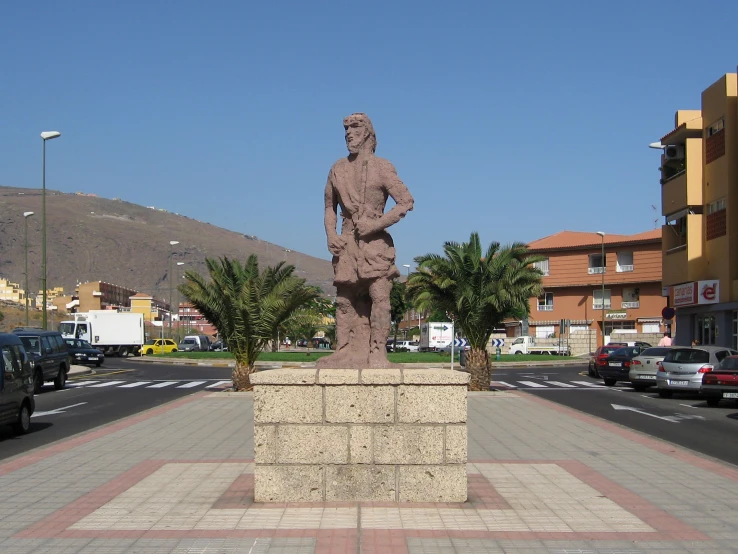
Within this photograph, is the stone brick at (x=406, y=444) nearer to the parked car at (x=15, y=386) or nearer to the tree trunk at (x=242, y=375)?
the parked car at (x=15, y=386)

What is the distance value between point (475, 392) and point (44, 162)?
63.2 ft

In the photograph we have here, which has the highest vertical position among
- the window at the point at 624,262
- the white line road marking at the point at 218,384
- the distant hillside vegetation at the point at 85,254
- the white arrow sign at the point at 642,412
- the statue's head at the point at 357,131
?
the distant hillside vegetation at the point at 85,254

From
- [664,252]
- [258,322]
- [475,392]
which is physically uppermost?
[664,252]

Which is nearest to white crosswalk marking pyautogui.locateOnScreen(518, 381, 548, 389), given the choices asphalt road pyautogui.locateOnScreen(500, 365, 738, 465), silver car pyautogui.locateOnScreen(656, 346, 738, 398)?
asphalt road pyautogui.locateOnScreen(500, 365, 738, 465)

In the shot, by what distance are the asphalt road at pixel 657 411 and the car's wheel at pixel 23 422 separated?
1152cm

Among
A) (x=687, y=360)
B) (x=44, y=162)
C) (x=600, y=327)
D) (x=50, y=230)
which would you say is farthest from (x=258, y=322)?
(x=50, y=230)

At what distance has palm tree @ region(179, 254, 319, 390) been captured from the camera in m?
24.2

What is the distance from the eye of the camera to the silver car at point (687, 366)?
80.9ft

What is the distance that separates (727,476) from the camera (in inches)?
427

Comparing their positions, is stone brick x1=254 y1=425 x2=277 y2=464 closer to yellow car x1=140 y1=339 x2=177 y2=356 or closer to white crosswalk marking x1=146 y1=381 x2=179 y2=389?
white crosswalk marking x1=146 y1=381 x2=179 y2=389

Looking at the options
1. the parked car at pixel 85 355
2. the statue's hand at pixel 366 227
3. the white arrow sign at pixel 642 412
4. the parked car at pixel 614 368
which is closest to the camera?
the statue's hand at pixel 366 227

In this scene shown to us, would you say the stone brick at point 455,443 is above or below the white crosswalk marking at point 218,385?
above

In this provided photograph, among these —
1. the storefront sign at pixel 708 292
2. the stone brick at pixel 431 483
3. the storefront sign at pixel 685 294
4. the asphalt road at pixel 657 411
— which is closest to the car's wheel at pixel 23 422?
the stone brick at pixel 431 483

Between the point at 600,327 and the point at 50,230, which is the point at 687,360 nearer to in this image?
the point at 600,327
